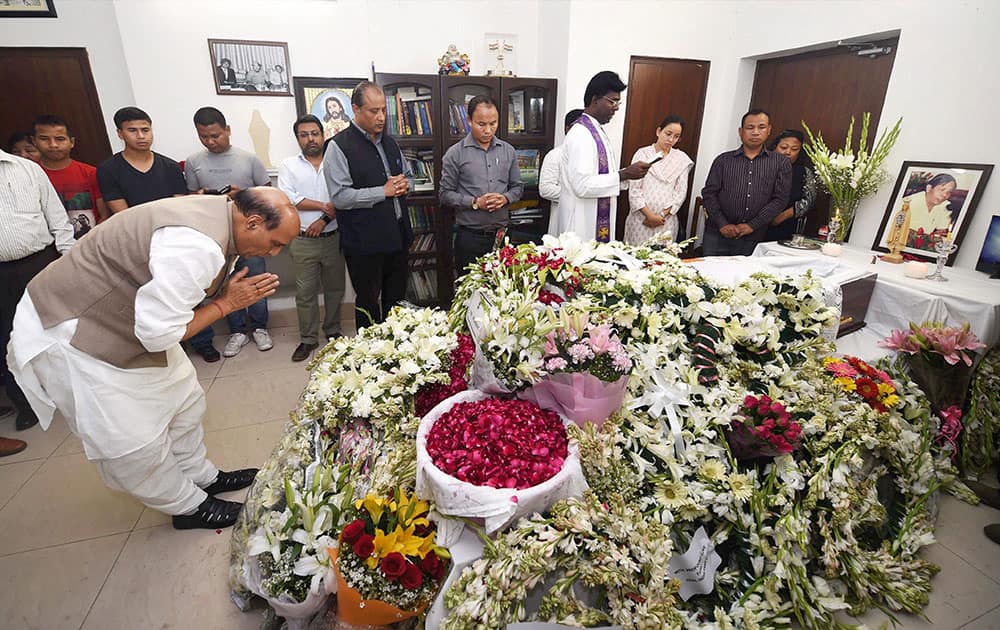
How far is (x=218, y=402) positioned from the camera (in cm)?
276

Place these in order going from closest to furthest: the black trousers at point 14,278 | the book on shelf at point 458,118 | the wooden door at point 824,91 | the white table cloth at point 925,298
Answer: the white table cloth at point 925,298 → the black trousers at point 14,278 → the wooden door at point 824,91 → the book on shelf at point 458,118

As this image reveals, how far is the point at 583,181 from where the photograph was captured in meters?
2.86

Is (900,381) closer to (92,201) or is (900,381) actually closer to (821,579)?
(821,579)

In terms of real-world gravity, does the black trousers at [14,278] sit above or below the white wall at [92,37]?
below

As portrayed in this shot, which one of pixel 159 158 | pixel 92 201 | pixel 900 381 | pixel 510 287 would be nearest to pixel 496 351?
pixel 510 287

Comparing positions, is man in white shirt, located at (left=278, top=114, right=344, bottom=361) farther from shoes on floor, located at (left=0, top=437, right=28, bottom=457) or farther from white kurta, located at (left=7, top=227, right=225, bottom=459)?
white kurta, located at (left=7, top=227, right=225, bottom=459)

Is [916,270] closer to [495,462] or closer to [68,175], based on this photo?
[495,462]

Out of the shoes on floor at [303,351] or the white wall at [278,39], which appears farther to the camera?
the shoes on floor at [303,351]

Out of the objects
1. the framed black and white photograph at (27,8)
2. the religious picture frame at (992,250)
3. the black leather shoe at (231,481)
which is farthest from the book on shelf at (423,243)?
the religious picture frame at (992,250)

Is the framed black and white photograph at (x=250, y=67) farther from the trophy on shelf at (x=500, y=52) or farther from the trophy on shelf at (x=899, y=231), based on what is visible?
the trophy on shelf at (x=899, y=231)

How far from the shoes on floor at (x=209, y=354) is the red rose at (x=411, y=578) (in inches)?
109

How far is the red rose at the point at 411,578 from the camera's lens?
108 centimetres

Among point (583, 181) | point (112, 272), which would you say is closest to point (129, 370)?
point (112, 272)

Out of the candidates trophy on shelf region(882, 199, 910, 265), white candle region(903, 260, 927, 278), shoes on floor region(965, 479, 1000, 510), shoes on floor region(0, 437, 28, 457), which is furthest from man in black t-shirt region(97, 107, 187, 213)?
shoes on floor region(965, 479, 1000, 510)
